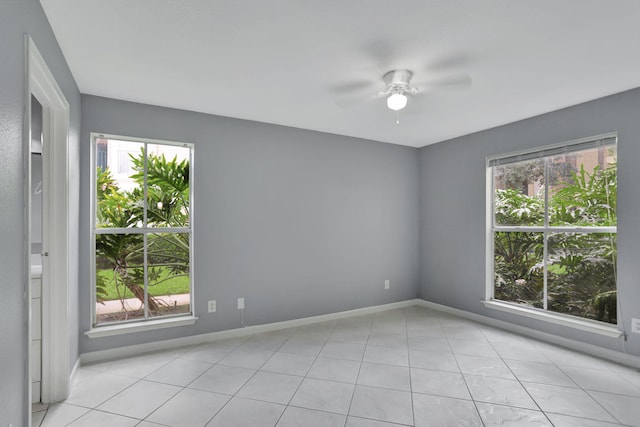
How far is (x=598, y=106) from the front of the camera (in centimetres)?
305

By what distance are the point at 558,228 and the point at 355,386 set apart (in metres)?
2.60

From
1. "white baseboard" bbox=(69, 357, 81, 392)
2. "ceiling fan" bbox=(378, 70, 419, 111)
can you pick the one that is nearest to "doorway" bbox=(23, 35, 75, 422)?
"white baseboard" bbox=(69, 357, 81, 392)

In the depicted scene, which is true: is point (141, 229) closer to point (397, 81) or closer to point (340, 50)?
point (340, 50)

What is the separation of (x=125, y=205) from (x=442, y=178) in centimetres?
381

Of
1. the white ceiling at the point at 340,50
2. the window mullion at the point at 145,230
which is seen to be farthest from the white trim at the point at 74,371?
the white ceiling at the point at 340,50

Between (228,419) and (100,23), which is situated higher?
(100,23)

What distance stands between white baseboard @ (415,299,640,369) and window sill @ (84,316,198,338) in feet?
10.5

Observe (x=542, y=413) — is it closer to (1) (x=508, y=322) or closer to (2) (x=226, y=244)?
(1) (x=508, y=322)

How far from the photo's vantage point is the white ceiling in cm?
179

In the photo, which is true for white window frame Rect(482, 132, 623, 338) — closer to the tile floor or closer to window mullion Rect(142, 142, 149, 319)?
the tile floor

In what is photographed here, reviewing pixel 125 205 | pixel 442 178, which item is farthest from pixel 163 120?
pixel 442 178

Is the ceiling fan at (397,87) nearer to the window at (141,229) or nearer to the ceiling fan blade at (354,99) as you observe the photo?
the ceiling fan blade at (354,99)

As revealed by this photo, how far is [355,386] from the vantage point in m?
2.50

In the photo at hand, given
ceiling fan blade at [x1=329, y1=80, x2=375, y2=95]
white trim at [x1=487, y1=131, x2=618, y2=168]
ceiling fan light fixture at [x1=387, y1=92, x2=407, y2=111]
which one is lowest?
white trim at [x1=487, y1=131, x2=618, y2=168]
